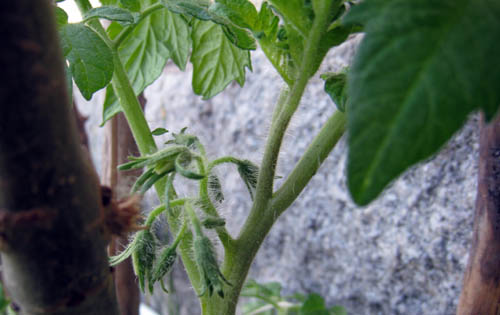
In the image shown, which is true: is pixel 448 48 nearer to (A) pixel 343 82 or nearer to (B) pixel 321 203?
(A) pixel 343 82

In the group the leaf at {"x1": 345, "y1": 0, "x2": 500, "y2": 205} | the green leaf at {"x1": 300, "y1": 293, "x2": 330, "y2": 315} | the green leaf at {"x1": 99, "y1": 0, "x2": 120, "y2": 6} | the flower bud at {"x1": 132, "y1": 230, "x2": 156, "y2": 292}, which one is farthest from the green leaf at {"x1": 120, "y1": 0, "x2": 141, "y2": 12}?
the green leaf at {"x1": 300, "y1": 293, "x2": 330, "y2": 315}

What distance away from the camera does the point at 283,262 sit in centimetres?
113

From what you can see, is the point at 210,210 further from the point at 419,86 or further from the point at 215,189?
the point at 419,86

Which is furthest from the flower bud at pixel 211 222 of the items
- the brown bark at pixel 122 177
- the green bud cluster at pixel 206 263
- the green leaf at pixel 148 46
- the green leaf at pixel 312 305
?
the green leaf at pixel 312 305

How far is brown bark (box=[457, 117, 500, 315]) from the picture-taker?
0.46 m

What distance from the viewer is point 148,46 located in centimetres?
54

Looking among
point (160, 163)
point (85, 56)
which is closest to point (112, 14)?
point (85, 56)

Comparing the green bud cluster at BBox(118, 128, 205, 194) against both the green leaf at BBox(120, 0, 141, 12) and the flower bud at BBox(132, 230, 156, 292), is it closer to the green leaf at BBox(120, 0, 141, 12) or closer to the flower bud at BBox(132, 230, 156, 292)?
the flower bud at BBox(132, 230, 156, 292)

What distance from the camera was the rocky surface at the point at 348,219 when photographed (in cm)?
77

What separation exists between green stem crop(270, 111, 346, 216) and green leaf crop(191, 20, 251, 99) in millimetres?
164

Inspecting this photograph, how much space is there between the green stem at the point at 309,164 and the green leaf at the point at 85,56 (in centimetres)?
20

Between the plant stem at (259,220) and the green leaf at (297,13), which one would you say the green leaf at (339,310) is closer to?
the plant stem at (259,220)

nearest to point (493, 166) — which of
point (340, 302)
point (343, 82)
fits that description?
point (343, 82)

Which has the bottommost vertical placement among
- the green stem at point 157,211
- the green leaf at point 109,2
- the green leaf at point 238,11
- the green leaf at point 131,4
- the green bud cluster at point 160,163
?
the green stem at point 157,211
